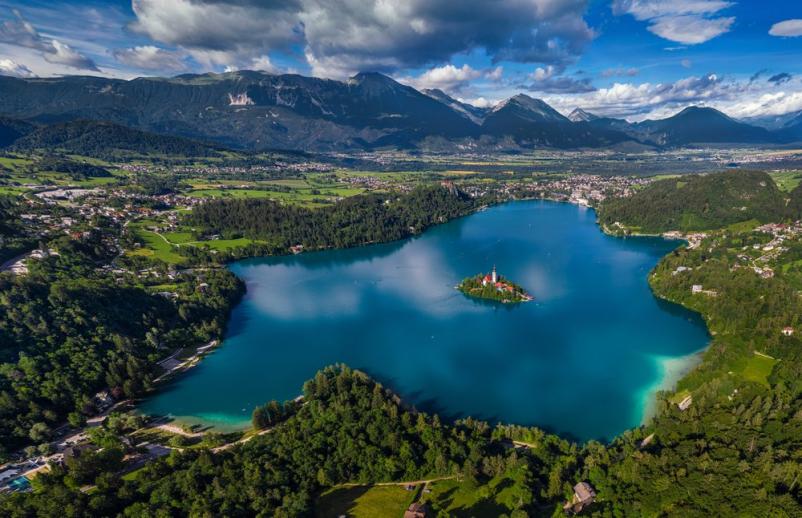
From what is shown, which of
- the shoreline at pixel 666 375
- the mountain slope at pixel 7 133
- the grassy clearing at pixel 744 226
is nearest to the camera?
the shoreline at pixel 666 375

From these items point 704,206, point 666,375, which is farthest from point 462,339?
point 704,206

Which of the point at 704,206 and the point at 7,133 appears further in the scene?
the point at 7,133

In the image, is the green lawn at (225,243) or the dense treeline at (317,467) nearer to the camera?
the dense treeline at (317,467)

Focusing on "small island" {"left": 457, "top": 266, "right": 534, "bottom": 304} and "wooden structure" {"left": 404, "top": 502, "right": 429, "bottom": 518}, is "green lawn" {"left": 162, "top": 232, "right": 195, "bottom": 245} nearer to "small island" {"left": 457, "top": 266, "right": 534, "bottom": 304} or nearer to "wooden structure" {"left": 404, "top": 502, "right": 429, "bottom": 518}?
"small island" {"left": 457, "top": 266, "right": 534, "bottom": 304}

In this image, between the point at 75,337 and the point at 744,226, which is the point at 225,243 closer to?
the point at 75,337

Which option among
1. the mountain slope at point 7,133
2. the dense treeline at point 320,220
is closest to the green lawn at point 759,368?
the dense treeline at point 320,220

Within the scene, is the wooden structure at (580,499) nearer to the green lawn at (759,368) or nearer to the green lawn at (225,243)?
the green lawn at (759,368)
